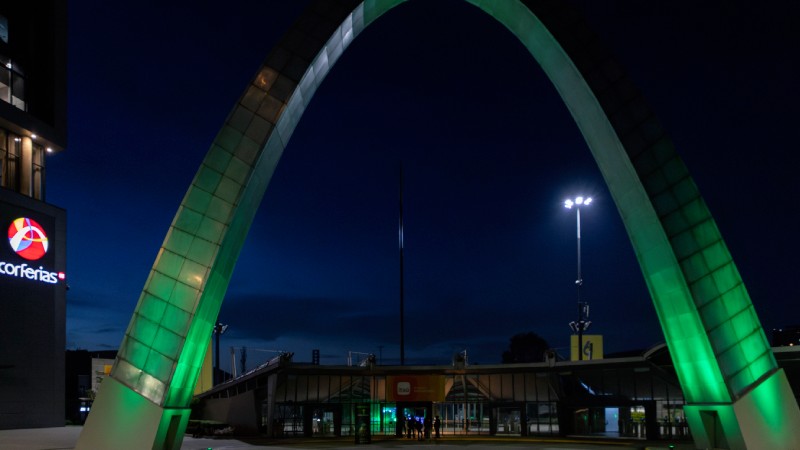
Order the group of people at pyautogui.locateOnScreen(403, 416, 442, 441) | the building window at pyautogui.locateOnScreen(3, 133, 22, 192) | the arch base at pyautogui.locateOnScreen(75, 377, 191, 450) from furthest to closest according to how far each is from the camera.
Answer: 1. the building window at pyautogui.locateOnScreen(3, 133, 22, 192)
2. the group of people at pyautogui.locateOnScreen(403, 416, 442, 441)
3. the arch base at pyautogui.locateOnScreen(75, 377, 191, 450)

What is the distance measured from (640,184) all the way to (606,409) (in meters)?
28.5

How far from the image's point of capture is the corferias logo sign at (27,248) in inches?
1709

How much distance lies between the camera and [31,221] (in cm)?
4512

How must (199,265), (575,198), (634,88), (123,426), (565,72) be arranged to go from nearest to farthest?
(123,426) → (199,265) → (634,88) → (565,72) → (575,198)

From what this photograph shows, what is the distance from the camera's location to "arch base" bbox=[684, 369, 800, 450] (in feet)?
69.5

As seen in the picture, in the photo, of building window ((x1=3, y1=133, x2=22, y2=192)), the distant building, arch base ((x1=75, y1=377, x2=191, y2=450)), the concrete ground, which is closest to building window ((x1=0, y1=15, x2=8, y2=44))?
the distant building

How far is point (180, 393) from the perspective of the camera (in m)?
22.7

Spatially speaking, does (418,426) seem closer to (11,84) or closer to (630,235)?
(630,235)

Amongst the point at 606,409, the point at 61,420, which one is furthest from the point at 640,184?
the point at 61,420

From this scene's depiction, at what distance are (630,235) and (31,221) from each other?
34.8 m

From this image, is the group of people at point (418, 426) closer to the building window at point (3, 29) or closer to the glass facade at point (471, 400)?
the glass facade at point (471, 400)

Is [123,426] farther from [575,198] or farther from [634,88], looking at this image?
[575,198]

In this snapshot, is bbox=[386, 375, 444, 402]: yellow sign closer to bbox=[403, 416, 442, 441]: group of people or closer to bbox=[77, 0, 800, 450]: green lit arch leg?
bbox=[403, 416, 442, 441]: group of people

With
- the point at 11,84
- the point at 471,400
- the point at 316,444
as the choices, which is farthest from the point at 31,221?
the point at 471,400
